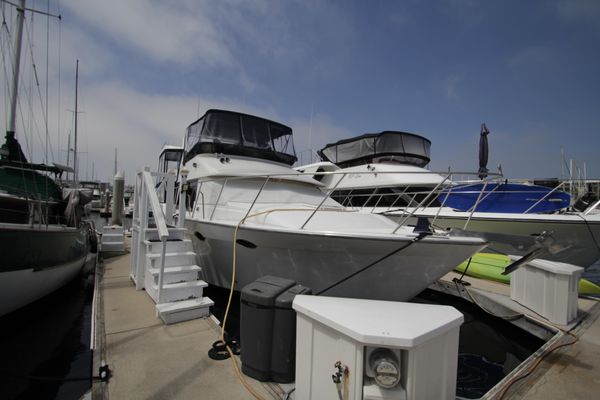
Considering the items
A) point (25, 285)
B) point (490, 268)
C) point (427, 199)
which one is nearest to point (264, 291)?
point (427, 199)

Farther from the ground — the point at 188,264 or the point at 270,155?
the point at 270,155

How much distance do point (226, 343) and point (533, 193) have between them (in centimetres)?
916

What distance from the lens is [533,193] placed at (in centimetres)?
852

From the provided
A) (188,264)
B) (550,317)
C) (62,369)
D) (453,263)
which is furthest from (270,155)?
(550,317)

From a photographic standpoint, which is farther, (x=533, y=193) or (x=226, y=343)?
(x=533, y=193)

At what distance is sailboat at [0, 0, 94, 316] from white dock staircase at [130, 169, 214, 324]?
4.29 ft

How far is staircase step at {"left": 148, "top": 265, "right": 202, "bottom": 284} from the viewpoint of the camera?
12.7 ft

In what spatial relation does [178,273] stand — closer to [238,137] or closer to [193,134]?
[238,137]

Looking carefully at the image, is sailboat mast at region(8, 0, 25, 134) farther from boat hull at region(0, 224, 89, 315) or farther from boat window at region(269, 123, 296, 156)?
boat window at region(269, 123, 296, 156)

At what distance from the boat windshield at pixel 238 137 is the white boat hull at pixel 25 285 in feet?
11.1

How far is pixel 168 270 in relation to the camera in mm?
3896

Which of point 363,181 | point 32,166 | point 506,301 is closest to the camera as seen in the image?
point 506,301

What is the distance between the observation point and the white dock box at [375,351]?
175 cm

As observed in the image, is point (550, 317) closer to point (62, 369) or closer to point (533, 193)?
point (533, 193)
